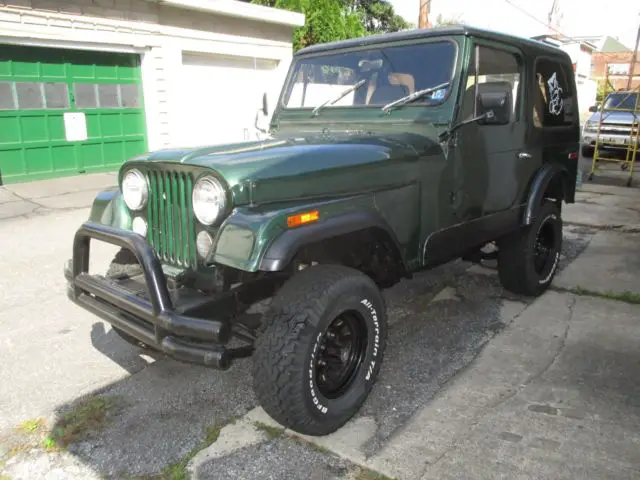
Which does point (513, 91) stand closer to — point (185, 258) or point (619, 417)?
point (619, 417)

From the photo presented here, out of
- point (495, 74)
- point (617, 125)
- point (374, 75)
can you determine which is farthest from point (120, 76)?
point (617, 125)

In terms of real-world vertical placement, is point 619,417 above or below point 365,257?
below

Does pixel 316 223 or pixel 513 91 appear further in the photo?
pixel 513 91

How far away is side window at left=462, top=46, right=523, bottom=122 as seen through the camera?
3.39 metres

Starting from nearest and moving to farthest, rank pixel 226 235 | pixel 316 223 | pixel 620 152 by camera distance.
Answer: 1. pixel 226 235
2. pixel 316 223
3. pixel 620 152

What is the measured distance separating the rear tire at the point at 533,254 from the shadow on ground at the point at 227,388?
190 mm

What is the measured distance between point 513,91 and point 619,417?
2.31 m

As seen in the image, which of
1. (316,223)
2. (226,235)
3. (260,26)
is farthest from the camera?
(260,26)

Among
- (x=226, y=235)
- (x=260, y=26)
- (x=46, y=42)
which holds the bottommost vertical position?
(x=226, y=235)

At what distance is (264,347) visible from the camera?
2375 mm

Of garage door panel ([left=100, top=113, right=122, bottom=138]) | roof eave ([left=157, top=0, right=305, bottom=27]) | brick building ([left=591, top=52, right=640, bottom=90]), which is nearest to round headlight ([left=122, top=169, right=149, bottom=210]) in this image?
garage door panel ([left=100, top=113, right=122, bottom=138])

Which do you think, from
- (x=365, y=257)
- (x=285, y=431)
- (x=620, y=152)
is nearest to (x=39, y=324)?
(x=285, y=431)

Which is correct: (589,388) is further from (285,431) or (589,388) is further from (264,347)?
(264,347)

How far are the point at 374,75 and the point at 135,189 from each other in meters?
1.77
